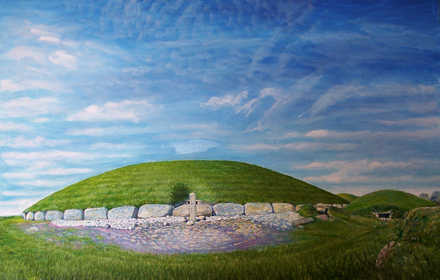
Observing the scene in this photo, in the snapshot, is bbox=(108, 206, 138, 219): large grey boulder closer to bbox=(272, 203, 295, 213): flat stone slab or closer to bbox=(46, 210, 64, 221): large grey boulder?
bbox=(46, 210, 64, 221): large grey boulder

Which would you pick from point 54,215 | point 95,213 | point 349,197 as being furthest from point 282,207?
point 54,215

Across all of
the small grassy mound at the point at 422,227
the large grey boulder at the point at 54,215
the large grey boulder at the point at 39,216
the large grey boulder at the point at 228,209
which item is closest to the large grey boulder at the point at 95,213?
the large grey boulder at the point at 54,215

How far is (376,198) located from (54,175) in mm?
3836

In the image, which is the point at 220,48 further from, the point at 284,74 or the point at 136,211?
the point at 136,211

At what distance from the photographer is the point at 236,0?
12.6ft

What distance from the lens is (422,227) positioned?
2.67 m

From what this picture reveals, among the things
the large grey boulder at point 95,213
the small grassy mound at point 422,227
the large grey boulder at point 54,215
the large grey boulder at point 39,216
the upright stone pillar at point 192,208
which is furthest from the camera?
the large grey boulder at point 39,216

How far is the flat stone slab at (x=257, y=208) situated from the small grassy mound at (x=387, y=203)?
85 centimetres

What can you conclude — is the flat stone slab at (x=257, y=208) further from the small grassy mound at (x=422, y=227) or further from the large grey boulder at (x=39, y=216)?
the large grey boulder at (x=39, y=216)

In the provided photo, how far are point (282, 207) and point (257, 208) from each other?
28cm

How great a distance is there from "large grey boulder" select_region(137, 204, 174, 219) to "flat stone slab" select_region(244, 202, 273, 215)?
0.81 metres

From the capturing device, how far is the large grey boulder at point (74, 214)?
11.3 ft

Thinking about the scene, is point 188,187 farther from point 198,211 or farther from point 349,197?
point 349,197

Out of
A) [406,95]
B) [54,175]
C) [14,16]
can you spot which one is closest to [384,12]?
[406,95]
